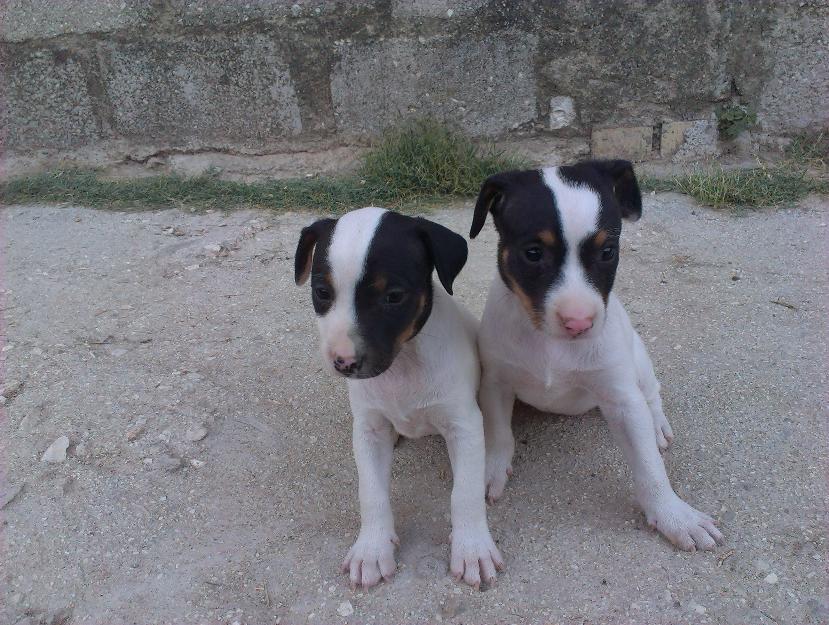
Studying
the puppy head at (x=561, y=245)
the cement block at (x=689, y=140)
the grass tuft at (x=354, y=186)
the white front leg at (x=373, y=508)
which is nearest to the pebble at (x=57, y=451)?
the white front leg at (x=373, y=508)

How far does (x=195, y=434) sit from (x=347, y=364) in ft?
4.19

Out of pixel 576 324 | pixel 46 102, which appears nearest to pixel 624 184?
pixel 576 324

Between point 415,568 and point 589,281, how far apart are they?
111 centimetres

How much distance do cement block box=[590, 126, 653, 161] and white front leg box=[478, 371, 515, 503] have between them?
3.42 meters

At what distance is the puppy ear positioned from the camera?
7.82ft

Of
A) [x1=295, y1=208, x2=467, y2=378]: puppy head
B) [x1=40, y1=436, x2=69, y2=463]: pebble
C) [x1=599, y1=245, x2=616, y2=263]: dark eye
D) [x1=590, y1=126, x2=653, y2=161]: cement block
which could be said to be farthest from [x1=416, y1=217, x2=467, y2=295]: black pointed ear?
[x1=590, y1=126, x2=653, y2=161]: cement block

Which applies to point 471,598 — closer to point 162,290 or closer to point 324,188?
point 162,290

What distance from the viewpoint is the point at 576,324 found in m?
2.05

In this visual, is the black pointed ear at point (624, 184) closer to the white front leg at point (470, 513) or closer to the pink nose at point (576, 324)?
the pink nose at point (576, 324)

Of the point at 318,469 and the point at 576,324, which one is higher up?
the point at 576,324

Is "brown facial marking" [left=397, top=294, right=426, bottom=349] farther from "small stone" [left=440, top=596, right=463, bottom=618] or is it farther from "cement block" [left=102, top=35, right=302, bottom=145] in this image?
"cement block" [left=102, top=35, right=302, bottom=145]

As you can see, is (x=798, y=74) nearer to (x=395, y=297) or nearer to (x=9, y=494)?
(x=395, y=297)

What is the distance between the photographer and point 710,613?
2.10 meters

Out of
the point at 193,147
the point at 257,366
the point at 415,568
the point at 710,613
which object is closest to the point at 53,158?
the point at 193,147
